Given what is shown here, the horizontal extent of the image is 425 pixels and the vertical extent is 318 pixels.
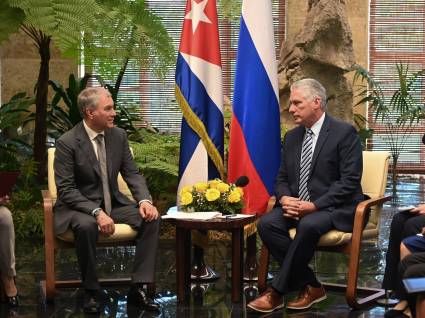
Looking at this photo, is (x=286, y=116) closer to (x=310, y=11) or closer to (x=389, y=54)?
(x=310, y=11)

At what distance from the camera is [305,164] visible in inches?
202

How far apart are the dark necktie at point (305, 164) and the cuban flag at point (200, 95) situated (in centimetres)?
76

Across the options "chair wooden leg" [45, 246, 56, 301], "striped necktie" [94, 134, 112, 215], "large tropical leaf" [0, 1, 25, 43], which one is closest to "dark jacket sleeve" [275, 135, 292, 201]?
"striped necktie" [94, 134, 112, 215]

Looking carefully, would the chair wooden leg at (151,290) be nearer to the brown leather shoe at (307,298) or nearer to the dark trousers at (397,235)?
the brown leather shoe at (307,298)

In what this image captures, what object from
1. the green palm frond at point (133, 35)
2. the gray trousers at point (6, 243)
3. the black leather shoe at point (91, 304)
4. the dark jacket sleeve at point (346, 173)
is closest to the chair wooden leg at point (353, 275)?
the dark jacket sleeve at point (346, 173)

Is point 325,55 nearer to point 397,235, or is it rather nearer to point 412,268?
point 397,235

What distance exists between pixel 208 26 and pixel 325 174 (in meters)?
1.41

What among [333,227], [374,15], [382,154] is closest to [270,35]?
[382,154]

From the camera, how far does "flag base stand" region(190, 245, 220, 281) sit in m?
5.65

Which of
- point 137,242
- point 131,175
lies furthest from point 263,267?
point 131,175

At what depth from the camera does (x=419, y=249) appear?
4488 millimetres

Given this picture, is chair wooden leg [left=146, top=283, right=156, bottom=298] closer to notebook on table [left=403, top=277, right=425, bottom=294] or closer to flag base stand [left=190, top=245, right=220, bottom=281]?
flag base stand [left=190, top=245, right=220, bottom=281]

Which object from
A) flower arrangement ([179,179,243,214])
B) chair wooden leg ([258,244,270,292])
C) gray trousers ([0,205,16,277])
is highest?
flower arrangement ([179,179,243,214])

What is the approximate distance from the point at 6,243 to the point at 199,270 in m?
1.39
